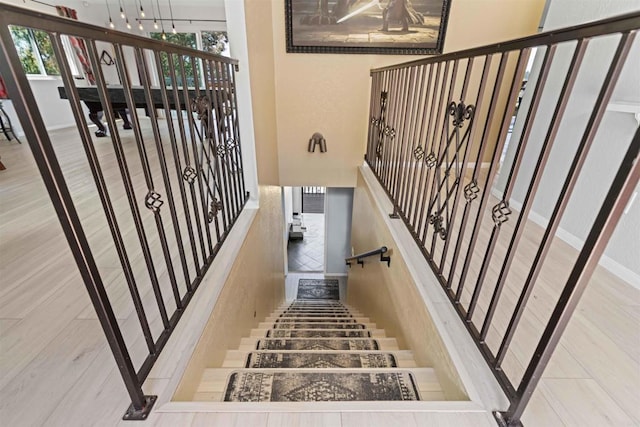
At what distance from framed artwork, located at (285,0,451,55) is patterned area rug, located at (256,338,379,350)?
279 centimetres

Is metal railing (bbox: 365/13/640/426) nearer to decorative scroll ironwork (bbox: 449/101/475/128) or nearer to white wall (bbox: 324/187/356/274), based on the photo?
decorative scroll ironwork (bbox: 449/101/475/128)

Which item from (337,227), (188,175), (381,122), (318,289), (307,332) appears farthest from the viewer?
(318,289)

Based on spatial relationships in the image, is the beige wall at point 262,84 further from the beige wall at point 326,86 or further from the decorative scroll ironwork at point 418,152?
the decorative scroll ironwork at point 418,152

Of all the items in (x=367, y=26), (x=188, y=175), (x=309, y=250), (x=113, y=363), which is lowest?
(x=309, y=250)

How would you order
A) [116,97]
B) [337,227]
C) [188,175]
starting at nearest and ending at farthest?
[188,175] → [116,97] → [337,227]

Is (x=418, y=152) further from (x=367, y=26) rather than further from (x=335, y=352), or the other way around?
(x=367, y=26)

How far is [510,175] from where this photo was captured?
1.00 m

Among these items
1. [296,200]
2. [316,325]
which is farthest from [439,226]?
[296,200]

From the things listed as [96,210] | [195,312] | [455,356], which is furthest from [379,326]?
[96,210]

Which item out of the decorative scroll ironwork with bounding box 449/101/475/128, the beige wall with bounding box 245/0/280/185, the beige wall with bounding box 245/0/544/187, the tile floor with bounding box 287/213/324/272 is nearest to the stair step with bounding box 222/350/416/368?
the decorative scroll ironwork with bounding box 449/101/475/128

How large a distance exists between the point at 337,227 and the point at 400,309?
11.6ft

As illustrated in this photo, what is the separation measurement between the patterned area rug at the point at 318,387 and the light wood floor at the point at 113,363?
0.68 feet

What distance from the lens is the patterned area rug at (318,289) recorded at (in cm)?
585

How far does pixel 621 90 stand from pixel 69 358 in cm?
303
